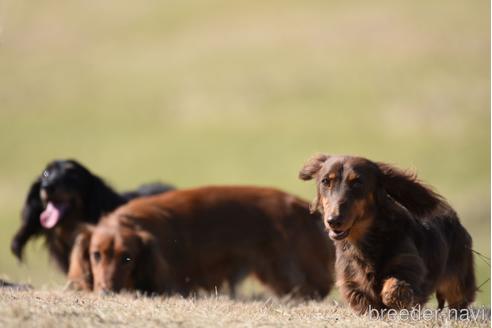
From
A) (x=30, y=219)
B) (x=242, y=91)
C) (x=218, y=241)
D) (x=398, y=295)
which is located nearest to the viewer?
(x=398, y=295)

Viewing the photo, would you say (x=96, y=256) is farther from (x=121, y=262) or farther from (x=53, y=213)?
(x=53, y=213)

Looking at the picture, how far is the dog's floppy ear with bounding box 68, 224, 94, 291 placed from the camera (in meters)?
11.5

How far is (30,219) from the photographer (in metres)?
12.9

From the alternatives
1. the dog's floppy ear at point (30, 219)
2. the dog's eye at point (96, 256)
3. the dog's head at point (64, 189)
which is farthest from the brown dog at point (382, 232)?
the dog's floppy ear at point (30, 219)

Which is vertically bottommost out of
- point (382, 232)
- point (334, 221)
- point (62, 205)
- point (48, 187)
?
point (62, 205)

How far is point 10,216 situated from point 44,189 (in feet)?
70.2

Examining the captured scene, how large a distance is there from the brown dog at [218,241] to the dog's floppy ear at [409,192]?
11.5 ft

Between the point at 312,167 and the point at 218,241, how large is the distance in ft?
12.1

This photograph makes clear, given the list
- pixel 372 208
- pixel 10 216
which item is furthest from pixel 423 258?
pixel 10 216

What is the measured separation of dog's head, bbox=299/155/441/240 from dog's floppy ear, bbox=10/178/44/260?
4918 millimetres

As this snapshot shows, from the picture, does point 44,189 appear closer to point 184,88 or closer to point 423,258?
point 423,258

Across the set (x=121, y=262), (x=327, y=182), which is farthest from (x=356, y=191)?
(x=121, y=262)

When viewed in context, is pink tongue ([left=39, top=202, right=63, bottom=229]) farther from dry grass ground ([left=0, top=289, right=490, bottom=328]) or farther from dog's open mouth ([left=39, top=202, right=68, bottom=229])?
dry grass ground ([left=0, top=289, right=490, bottom=328])

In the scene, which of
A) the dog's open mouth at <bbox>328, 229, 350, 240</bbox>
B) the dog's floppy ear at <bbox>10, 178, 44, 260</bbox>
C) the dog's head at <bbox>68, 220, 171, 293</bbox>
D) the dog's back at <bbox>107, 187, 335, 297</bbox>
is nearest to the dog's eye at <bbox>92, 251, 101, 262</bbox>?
the dog's head at <bbox>68, 220, 171, 293</bbox>
